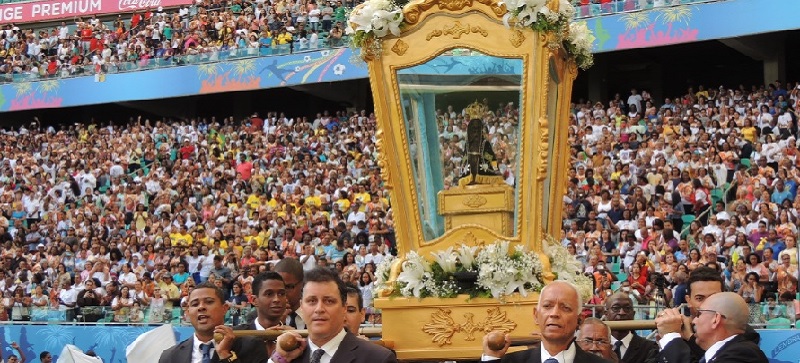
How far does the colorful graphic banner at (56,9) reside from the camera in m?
41.6

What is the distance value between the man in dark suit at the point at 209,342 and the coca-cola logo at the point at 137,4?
33.2 meters

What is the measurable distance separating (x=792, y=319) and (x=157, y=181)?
17.0 m

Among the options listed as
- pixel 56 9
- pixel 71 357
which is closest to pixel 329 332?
pixel 71 357

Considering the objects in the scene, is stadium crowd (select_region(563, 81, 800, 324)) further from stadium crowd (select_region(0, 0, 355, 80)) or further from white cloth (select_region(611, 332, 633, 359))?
stadium crowd (select_region(0, 0, 355, 80))

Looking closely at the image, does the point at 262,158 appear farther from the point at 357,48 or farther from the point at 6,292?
the point at 357,48

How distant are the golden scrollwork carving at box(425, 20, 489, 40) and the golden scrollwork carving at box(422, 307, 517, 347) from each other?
1691 mm

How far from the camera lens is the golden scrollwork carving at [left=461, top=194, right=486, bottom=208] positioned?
862 cm

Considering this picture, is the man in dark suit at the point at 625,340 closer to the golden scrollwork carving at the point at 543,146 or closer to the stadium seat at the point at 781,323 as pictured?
the golden scrollwork carving at the point at 543,146

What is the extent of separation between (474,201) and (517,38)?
3.44 ft

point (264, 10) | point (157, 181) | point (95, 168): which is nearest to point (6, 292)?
point (157, 181)

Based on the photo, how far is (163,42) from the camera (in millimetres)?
35188

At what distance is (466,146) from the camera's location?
8.80 metres

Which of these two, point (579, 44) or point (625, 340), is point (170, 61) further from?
point (625, 340)

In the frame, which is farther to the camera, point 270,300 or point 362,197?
point 362,197
